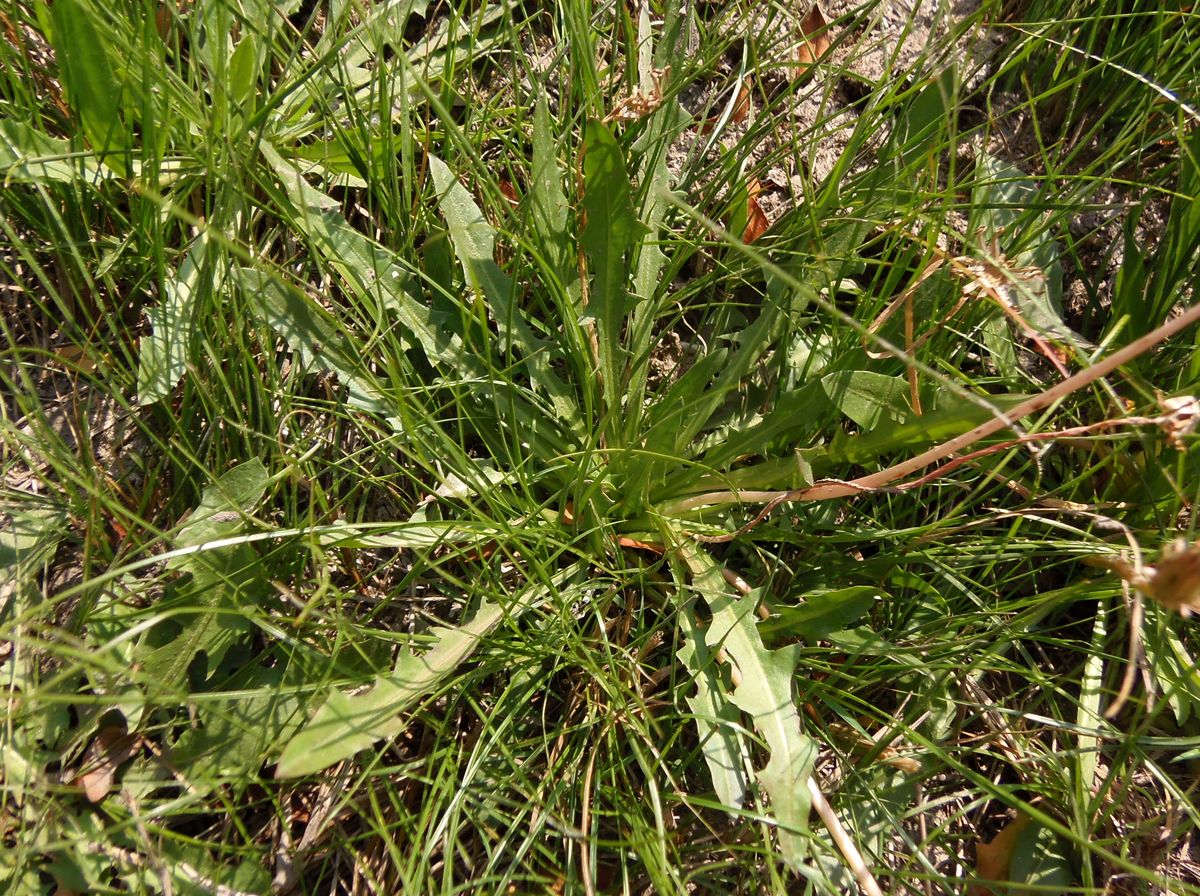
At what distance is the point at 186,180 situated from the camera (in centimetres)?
146

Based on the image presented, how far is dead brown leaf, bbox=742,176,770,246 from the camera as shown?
5.26 ft

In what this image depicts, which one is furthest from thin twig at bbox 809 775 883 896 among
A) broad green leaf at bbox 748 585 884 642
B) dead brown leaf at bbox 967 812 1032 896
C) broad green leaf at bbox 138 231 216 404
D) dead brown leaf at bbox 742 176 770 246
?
broad green leaf at bbox 138 231 216 404

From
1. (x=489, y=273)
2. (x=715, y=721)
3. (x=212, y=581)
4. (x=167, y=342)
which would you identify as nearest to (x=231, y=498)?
(x=212, y=581)

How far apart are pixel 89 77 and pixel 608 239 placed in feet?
2.80

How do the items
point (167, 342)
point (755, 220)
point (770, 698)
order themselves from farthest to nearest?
point (755, 220) < point (167, 342) < point (770, 698)

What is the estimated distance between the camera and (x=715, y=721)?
1209mm

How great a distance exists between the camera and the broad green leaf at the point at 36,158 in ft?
4.41

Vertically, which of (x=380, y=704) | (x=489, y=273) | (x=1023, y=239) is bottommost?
(x=380, y=704)

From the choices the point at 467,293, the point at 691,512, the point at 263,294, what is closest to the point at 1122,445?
the point at 691,512

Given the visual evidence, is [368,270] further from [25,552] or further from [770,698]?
[770,698]

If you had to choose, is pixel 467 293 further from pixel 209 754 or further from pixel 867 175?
pixel 209 754

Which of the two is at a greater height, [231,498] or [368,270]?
[368,270]

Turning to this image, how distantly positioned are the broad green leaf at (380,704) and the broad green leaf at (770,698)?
278 millimetres

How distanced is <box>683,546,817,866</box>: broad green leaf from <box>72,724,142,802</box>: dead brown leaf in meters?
0.91
